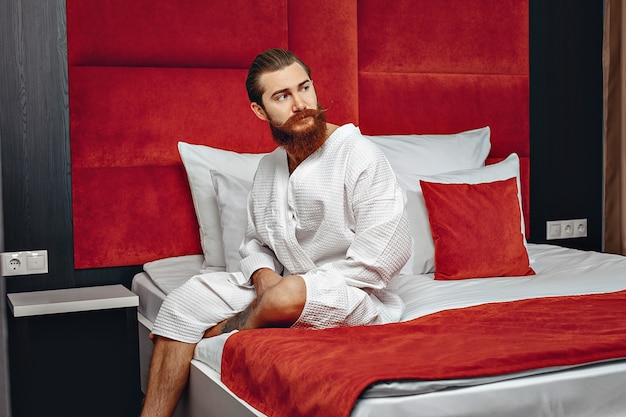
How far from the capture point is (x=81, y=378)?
262 centimetres

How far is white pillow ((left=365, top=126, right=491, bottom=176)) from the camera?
3119 millimetres

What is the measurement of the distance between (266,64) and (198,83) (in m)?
0.67

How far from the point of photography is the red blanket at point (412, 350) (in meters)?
1.52

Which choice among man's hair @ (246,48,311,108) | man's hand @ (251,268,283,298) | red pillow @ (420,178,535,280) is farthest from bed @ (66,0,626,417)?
man's hair @ (246,48,311,108)

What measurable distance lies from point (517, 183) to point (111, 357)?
5.28 feet

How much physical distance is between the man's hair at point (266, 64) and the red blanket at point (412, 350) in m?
0.86

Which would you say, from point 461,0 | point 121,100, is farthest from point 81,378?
point 461,0

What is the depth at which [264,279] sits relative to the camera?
2.25 metres

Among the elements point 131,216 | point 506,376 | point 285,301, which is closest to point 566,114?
point 131,216

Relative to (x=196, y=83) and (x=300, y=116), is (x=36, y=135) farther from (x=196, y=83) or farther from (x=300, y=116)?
(x=300, y=116)

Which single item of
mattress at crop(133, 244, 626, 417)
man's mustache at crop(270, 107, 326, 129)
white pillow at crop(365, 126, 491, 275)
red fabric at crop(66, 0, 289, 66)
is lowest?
mattress at crop(133, 244, 626, 417)

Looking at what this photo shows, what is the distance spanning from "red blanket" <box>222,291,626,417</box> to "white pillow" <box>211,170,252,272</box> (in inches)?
30.4

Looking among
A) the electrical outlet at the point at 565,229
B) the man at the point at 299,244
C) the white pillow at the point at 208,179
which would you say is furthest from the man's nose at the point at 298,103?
the electrical outlet at the point at 565,229

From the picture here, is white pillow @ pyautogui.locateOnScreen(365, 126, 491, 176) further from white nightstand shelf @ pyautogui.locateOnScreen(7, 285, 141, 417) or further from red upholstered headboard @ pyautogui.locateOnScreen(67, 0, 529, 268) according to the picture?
white nightstand shelf @ pyautogui.locateOnScreen(7, 285, 141, 417)
